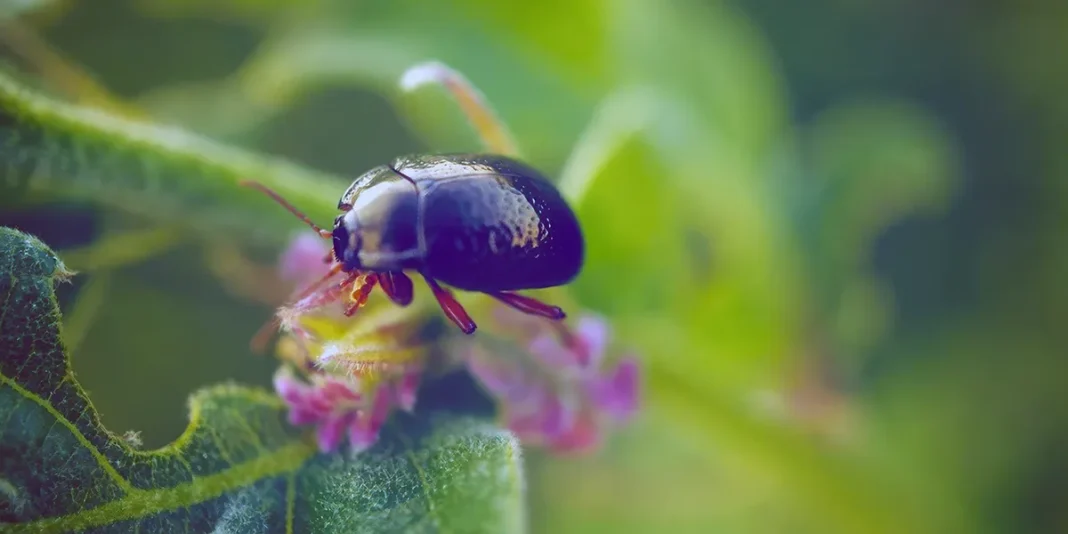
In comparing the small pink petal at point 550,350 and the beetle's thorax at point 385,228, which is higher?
the beetle's thorax at point 385,228

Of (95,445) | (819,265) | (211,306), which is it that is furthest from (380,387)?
(819,265)

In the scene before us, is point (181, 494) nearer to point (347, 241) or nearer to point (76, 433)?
point (76, 433)

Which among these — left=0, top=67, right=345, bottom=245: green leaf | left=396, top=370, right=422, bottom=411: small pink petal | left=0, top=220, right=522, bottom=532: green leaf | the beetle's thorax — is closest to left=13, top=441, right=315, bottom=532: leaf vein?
left=0, top=220, right=522, bottom=532: green leaf

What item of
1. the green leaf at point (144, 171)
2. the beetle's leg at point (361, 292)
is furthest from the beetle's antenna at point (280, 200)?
the beetle's leg at point (361, 292)

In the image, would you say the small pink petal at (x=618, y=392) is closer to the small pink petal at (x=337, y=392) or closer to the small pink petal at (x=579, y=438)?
the small pink petal at (x=579, y=438)

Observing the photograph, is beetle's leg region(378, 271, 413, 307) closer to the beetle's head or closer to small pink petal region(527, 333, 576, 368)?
the beetle's head

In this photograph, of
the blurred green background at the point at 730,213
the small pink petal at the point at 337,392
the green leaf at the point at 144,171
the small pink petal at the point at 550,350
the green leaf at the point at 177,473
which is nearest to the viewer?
the green leaf at the point at 177,473

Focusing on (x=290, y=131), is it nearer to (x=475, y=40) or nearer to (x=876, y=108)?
(x=475, y=40)

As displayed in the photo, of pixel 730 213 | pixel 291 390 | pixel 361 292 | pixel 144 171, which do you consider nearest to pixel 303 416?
pixel 291 390
